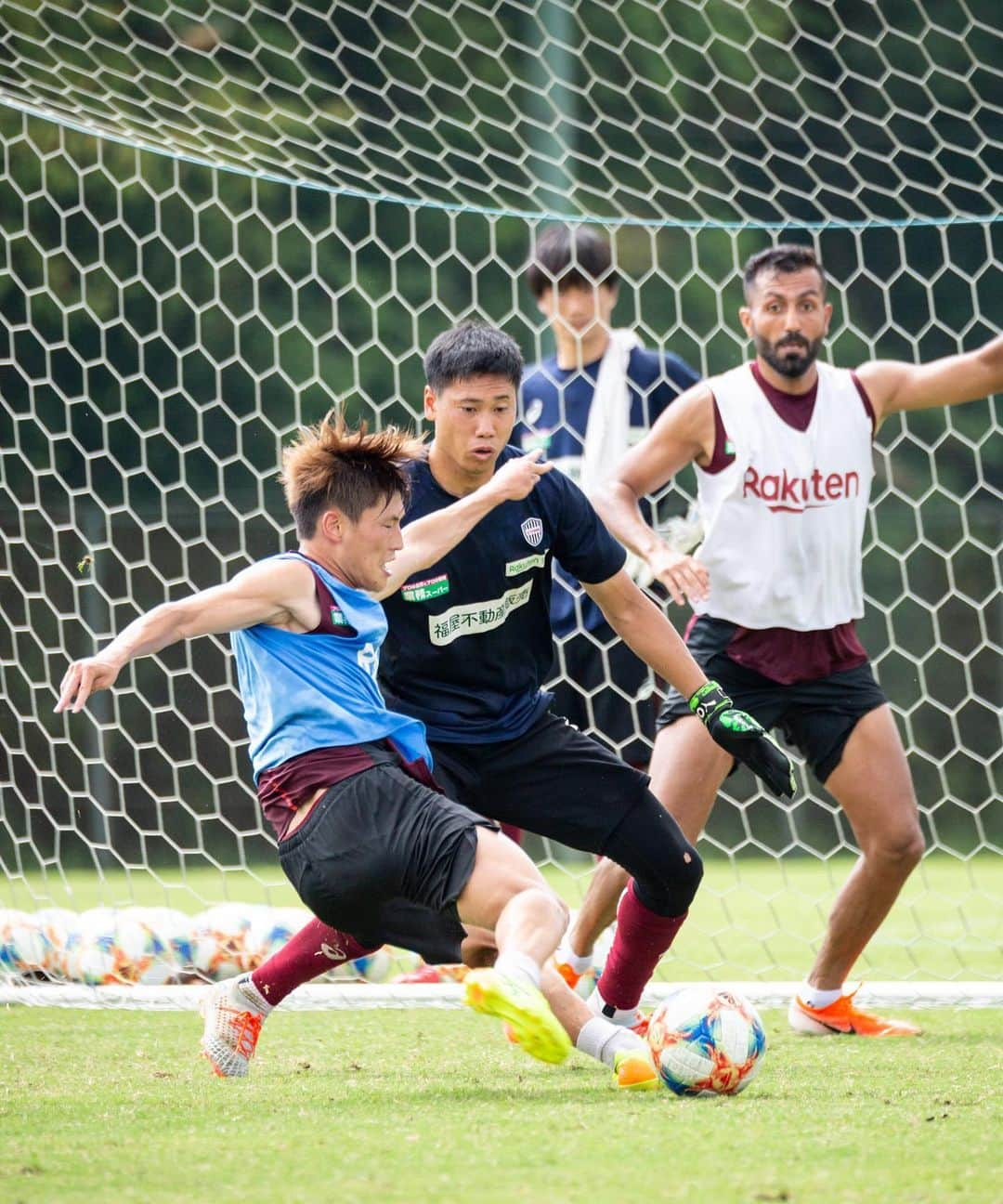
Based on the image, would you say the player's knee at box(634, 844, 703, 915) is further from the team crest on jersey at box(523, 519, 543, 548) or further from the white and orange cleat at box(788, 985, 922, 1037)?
the white and orange cleat at box(788, 985, 922, 1037)

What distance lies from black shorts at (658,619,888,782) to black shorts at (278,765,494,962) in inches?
57.9

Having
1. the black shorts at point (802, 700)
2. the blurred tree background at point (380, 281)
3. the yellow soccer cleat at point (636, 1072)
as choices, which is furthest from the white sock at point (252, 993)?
the blurred tree background at point (380, 281)

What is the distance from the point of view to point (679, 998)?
4.09 meters

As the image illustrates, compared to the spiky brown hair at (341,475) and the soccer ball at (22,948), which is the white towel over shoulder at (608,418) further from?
the spiky brown hair at (341,475)

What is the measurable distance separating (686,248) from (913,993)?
7.71 meters

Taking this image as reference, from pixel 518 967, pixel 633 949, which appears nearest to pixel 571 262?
pixel 633 949

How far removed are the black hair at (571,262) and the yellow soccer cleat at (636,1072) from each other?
11.9ft

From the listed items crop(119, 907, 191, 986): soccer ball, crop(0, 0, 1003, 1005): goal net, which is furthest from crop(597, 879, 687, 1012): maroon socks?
crop(0, 0, 1003, 1005): goal net

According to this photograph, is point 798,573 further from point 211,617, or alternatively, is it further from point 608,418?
point 211,617

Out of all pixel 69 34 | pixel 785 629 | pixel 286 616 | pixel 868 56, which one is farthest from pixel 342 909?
pixel 868 56

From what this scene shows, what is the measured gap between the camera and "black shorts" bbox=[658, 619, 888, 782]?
17.1 ft

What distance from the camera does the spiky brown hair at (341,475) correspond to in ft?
13.6

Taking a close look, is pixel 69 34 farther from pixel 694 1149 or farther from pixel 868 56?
pixel 694 1149

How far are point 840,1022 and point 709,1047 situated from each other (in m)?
1.47
